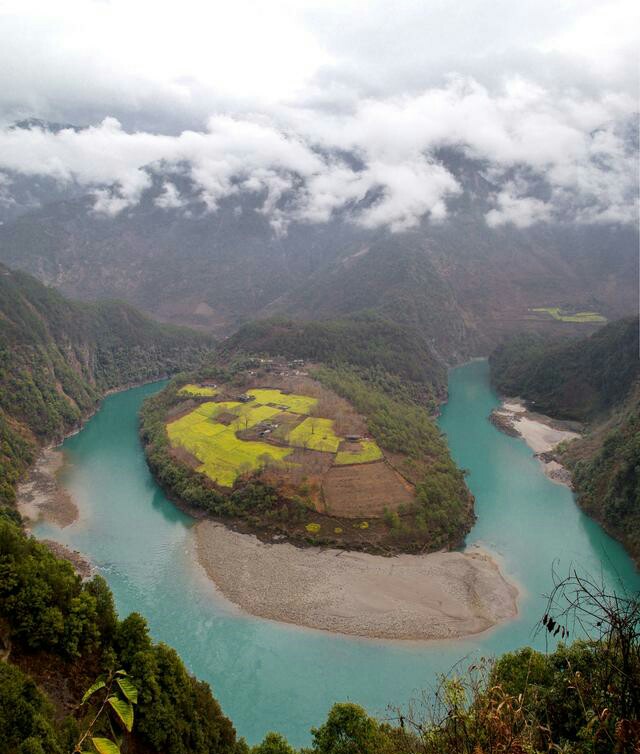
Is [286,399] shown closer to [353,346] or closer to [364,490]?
[353,346]

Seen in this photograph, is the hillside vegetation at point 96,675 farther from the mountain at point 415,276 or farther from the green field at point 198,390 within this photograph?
the mountain at point 415,276

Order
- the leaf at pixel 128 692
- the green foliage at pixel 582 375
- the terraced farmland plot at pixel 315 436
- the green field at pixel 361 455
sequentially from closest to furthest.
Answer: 1. the leaf at pixel 128 692
2. the green field at pixel 361 455
3. the terraced farmland plot at pixel 315 436
4. the green foliage at pixel 582 375

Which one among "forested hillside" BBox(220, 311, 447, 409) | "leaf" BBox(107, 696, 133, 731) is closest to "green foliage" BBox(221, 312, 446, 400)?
"forested hillside" BBox(220, 311, 447, 409)

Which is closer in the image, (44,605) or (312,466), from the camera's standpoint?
(44,605)

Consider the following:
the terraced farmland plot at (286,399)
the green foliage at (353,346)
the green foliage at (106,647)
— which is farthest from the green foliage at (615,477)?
the green foliage at (106,647)

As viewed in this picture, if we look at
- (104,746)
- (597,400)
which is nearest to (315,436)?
(597,400)

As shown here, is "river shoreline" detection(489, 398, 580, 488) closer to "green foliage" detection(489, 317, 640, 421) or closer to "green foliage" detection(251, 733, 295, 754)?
"green foliage" detection(489, 317, 640, 421)
